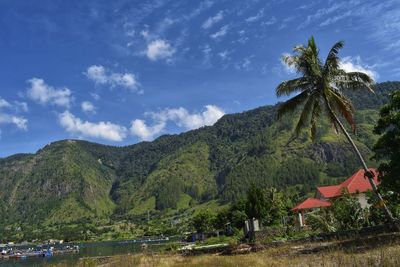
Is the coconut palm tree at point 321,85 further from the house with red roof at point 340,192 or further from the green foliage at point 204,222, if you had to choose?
the green foliage at point 204,222

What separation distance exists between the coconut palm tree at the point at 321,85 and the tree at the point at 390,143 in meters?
4.67

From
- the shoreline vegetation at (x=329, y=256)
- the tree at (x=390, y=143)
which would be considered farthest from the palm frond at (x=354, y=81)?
the shoreline vegetation at (x=329, y=256)

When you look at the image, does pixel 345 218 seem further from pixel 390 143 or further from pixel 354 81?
pixel 390 143

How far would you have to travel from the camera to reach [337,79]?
3038 centimetres

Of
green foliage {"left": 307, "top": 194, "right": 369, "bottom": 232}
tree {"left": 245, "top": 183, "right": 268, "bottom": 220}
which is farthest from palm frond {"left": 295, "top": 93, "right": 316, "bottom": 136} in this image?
tree {"left": 245, "top": 183, "right": 268, "bottom": 220}

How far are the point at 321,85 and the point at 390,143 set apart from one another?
25.3 feet

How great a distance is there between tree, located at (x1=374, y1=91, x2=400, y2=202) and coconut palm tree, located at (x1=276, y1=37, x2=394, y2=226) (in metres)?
4.67

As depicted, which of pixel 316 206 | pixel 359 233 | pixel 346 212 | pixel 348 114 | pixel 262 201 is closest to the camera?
pixel 359 233

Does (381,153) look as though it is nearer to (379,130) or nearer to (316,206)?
(379,130)

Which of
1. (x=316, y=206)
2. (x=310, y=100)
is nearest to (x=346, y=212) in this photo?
(x=310, y=100)

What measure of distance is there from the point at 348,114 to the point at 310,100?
2.77 meters

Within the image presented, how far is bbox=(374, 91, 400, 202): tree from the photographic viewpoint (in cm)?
2245

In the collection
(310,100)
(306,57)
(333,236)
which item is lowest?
(333,236)

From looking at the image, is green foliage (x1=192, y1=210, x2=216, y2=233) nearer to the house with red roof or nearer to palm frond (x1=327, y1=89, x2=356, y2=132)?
the house with red roof
